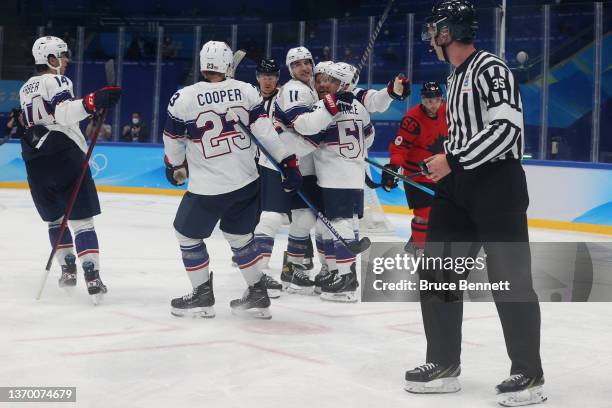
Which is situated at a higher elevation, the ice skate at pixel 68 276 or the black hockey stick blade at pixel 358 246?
the black hockey stick blade at pixel 358 246

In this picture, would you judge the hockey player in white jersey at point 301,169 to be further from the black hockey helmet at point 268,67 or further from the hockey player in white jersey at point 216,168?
the hockey player in white jersey at point 216,168

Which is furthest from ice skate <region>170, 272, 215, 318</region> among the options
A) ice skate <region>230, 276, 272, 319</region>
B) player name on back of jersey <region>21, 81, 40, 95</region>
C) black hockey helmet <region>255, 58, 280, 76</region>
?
black hockey helmet <region>255, 58, 280, 76</region>

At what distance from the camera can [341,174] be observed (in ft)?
15.4

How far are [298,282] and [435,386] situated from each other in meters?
2.09

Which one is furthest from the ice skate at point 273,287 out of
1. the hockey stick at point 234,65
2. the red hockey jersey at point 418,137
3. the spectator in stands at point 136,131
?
the spectator in stands at point 136,131

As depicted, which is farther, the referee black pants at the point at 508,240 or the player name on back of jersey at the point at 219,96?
the player name on back of jersey at the point at 219,96

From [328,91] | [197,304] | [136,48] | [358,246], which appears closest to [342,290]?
[358,246]

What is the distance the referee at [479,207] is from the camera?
2654 mm

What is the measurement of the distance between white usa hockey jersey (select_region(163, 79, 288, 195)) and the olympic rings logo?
26.7 ft

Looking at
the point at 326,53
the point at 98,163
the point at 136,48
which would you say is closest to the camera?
the point at 98,163

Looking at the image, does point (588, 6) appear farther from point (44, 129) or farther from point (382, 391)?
point (382, 391)

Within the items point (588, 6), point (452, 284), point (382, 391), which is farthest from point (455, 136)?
point (588, 6)

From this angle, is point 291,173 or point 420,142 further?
point 420,142

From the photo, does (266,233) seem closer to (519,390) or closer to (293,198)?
(293,198)
